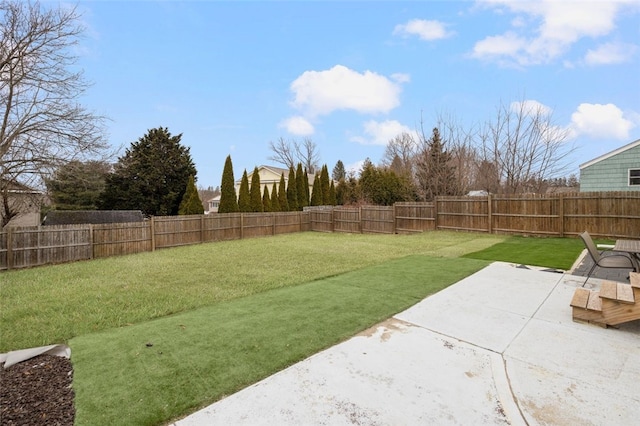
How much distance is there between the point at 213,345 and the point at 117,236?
10180 mm

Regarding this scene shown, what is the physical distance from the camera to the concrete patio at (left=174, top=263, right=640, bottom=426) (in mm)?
2107

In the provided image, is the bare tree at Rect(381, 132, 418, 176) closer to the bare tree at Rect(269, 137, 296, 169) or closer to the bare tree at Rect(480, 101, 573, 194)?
the bare tree at Rect(269, 137, 296, 169)

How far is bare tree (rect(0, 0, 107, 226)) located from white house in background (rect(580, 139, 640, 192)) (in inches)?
862

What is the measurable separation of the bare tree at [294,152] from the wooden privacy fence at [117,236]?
26.1m

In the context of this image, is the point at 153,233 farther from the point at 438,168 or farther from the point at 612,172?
the point at 612,172

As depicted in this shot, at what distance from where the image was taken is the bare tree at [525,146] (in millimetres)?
15023

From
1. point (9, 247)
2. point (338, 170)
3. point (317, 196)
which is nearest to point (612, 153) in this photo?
point (317, 196)

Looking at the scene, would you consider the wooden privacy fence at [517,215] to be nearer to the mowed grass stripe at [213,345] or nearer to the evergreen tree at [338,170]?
the mowed grass stripe at [213,345]

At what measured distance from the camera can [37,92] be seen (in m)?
10.8

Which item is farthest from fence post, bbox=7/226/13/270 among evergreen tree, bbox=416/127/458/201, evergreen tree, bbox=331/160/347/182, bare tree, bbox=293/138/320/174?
evergreen tree, bbox=331/160/347/182

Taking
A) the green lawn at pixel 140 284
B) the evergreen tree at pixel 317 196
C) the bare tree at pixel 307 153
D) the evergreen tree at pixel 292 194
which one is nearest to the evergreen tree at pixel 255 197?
the evergreen tree at pixel 292 194

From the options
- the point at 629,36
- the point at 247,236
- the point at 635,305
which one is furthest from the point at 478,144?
the point at 635,305

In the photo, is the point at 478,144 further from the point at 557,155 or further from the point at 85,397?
the point at 85,397

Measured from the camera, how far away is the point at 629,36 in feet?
33.3
